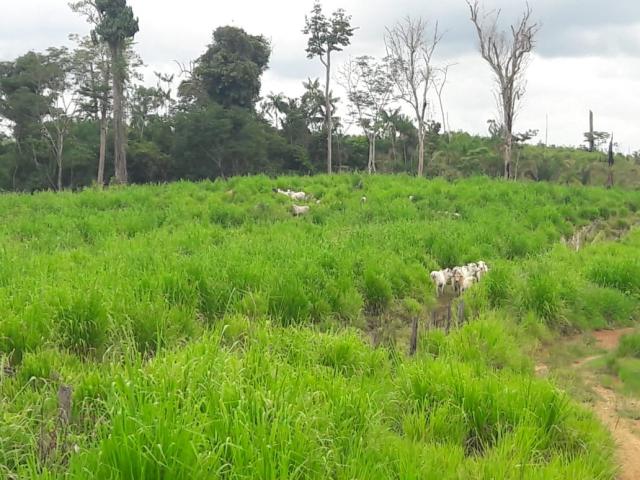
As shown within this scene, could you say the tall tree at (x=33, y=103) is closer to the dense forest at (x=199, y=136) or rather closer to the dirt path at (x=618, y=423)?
the dense forest at (x=199, y=136)

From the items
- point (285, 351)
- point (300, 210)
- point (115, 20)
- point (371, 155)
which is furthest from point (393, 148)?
point (285, 351)

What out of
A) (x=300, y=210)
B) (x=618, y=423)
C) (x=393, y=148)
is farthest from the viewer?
(x=393, y=148)

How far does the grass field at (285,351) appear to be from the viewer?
289cm

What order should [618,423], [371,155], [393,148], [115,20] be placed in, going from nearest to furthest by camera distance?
[618,423] < [115,20] < [371,155] < [393,148]

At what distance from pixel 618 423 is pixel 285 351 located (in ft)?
8.99

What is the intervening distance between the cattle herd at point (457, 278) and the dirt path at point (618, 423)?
91.7 inches

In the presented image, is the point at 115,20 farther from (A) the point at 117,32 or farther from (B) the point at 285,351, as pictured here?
(B) the point at 285,351

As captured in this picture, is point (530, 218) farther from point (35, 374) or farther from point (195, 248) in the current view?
point (35, 374)

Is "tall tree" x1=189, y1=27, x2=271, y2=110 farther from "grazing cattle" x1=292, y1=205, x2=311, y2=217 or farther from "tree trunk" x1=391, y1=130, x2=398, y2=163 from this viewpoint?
"grazing cattle" x1=292, y1=205, x2=311, y2=217

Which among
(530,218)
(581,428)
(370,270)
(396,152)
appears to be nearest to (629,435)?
(581,428)

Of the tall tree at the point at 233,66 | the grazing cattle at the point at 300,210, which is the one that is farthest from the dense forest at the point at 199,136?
the grazing cattle at the point at 300,210

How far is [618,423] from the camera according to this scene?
4613 mm

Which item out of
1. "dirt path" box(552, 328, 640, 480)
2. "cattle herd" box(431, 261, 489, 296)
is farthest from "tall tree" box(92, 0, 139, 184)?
"dirt path" box(552, 328, 640, 480)

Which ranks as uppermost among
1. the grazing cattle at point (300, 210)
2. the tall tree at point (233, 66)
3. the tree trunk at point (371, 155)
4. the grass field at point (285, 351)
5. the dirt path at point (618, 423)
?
the tall tree at point (233, 66)
